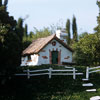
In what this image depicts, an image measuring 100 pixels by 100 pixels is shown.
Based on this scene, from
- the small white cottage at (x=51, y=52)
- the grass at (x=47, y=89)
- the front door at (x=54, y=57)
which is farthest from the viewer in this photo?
the front door at (x=54, y=57)

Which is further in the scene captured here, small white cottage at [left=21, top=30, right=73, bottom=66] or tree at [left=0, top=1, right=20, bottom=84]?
small white cottage at [left=21, top=30, right=73, bottom=66]

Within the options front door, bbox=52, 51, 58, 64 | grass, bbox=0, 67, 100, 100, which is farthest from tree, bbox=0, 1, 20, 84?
front door, bbox=52, 51, 58, 64

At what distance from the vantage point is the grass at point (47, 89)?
417 inches

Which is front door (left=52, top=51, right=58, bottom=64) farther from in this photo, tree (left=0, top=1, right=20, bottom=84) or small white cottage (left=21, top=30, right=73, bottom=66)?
tree (left=0, top=1, right=20, bottom=84)

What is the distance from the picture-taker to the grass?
10.6m

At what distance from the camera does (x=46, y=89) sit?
12258 millimetres

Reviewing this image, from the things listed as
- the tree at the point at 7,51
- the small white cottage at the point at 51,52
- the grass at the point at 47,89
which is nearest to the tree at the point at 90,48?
the small white cottage at the point at 51,52

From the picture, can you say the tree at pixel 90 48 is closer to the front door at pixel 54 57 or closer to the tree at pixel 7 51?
the front door at pixel 54 57

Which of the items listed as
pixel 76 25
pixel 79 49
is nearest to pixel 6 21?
pixel 79 49

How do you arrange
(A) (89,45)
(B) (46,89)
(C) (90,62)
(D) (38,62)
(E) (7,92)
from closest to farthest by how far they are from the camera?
(E) (7,92)
(B) (46,89)
(D) (38,62)
(A) (89,45)
(C) (90,62)

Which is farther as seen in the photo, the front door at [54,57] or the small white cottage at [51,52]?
the front door at [54,57]

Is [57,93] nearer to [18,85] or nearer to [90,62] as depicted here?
[18,85]

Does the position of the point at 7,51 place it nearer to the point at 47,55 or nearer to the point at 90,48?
the point at 47,55

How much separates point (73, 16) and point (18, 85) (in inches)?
1786
